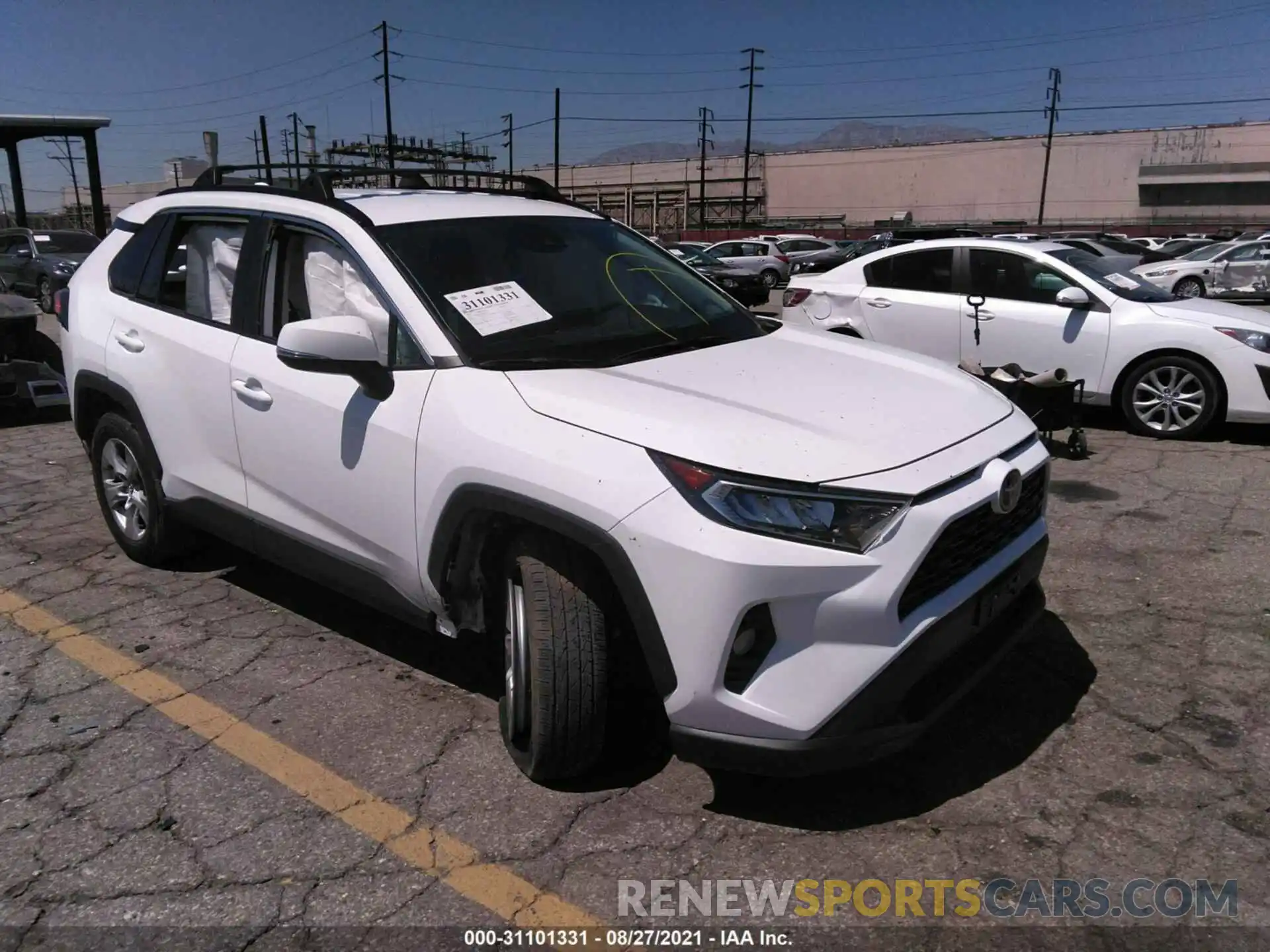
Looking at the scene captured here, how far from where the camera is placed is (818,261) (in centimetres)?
3288

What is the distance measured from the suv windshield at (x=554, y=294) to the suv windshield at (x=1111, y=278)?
15.6 feet

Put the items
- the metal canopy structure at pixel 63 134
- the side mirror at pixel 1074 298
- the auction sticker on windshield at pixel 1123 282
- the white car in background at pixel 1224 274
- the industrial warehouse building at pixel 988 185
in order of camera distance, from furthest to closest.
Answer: the industrial warehouse building at pixel 988 185 < the white car in background at pixel 1224 274 < the metal canopy structure at pixel 63 134 < the auction sticker on windshield at pixel 1123 282 < the side mirror at pixel 1074 298

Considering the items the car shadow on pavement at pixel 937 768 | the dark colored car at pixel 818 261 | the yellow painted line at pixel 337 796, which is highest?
the dark colored car at pixel 818 261

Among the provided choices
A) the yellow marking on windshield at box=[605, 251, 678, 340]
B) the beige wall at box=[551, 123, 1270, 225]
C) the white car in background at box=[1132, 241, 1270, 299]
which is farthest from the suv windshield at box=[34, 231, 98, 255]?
the beige wall at box=[551, 123, 1270, 225]

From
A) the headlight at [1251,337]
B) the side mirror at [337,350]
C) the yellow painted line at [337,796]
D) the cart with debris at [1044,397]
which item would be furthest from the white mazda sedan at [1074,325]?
the yellow painted line at [337,796]

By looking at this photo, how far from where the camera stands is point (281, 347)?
304 cm

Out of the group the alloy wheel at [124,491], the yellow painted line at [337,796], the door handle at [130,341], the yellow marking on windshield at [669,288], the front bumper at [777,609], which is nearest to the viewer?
the front bumper at [777,609]

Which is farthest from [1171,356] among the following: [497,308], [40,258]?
[40,258]

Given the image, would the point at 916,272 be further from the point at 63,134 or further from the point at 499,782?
the point at 63,134

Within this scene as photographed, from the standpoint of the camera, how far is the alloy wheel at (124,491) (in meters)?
4.49

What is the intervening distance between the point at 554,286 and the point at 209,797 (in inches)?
78.7

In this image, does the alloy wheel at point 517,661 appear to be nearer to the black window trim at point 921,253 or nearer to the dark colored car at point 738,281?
the black window trim at point 921,253

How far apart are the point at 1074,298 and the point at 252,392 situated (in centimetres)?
610

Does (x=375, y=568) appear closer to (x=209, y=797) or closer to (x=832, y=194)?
(x=209, y=797)
